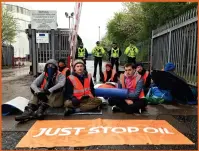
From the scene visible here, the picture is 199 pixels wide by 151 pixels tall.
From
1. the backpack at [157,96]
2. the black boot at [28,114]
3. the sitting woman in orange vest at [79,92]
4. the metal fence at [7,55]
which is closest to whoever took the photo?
the black boot at [28,114]

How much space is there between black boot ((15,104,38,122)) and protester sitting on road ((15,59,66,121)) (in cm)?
3

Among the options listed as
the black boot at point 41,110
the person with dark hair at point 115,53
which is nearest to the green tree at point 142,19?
the person with dark hair at point 115,53

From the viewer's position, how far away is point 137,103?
21.4ft

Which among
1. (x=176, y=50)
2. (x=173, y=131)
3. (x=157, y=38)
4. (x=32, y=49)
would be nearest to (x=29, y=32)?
(x=32, y=49)

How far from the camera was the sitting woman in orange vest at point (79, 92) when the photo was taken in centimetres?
657

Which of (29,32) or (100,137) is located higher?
(29,32)

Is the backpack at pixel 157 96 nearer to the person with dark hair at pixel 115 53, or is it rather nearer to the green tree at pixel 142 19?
the person with dark hair at pixel 115 53

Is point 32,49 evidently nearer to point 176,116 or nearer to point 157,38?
point 157,38

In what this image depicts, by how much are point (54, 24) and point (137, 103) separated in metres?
8.81

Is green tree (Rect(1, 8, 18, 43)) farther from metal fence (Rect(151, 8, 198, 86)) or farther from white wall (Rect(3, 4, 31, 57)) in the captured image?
white wall (Rect(3, 4, 31, 57))

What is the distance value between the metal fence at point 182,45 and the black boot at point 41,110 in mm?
4300

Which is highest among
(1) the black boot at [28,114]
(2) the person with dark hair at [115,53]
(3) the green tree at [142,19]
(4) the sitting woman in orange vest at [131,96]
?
(3) the green tree at [142,19]

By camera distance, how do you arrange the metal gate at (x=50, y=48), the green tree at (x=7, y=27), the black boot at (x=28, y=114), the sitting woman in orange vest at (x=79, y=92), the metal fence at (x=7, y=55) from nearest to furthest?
1. the black boot at (x=28, y=114)
2. the sitting woman in orange vest at (x=79, y=92)
3. the metal gate at (x=50, y=48)
4. the metal fence at (x=7, y=55)
5. the green tree at (x=7, y=27)

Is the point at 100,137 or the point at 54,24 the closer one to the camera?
the point at 100,137
